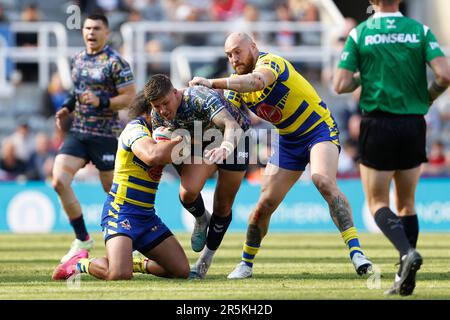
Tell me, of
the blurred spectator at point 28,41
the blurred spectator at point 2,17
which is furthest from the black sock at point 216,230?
the blurred spectator at point 28,41

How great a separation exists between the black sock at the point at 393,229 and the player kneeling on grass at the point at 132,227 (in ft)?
7.28

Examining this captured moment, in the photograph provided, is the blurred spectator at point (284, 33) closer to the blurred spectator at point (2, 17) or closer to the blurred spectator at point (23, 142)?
the blurred spectator at point (23, 142)

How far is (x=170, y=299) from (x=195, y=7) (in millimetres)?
16346

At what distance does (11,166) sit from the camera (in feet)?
64.1

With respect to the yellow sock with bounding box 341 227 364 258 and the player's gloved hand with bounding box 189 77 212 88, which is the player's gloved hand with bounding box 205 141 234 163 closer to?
the player's gloved hand with bounding box 189 77 212 88

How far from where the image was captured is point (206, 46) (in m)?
22.9

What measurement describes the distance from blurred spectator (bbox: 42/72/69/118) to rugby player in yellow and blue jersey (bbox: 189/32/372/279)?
11.2 metres

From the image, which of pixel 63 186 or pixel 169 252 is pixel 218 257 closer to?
pixel 63 186

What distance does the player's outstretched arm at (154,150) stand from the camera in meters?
8.91

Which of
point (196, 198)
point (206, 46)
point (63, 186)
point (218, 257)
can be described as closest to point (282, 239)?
point (218, 257)

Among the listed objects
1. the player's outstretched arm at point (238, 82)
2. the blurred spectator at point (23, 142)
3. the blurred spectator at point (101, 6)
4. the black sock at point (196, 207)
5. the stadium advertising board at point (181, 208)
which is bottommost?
the stadium advertising board at point (181, 208)

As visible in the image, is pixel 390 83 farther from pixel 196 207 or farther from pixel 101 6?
pixel 101 6

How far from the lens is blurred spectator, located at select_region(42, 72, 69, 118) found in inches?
813

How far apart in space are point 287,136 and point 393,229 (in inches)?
82.7
